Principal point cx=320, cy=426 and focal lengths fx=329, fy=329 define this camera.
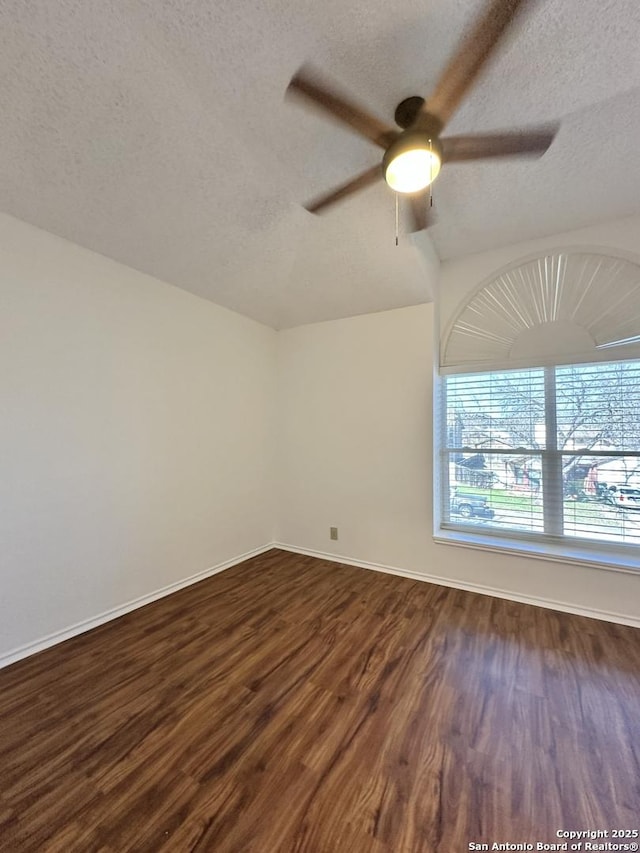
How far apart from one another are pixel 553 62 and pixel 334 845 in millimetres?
2985

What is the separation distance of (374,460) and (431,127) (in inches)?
97.0

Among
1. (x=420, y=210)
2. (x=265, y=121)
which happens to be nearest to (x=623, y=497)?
(x=420, y=210)

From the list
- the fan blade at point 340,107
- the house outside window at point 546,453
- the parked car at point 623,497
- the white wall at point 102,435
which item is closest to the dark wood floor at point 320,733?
the white wall at point 102,435

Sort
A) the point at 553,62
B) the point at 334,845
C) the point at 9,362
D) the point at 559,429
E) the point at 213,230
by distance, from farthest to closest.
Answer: the point at 559,429
the point at 213,230
the point at 9,362
the point at 553,62
the point at 334,845

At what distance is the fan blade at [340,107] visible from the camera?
1159 millimetres

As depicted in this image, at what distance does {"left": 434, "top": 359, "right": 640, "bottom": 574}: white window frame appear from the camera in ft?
7.95

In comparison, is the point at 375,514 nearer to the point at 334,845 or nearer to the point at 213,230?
the point at 334,845

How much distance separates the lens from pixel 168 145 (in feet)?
5.36

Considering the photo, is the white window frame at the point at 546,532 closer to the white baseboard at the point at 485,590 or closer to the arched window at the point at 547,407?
the arched window at the point at 547,407

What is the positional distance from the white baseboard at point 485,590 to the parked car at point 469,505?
58 centimetres

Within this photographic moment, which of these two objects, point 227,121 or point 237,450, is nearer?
point 227,121

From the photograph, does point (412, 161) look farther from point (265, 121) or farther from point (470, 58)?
point (265, 121)

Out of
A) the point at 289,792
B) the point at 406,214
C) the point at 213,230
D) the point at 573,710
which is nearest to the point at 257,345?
the point at 213,230

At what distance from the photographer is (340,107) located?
1265 millimetres
